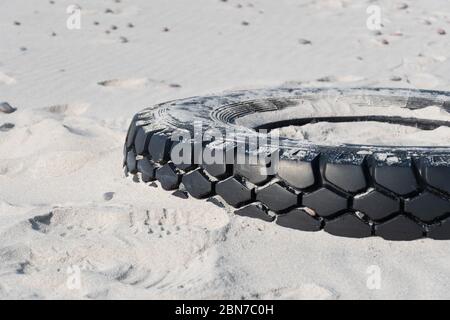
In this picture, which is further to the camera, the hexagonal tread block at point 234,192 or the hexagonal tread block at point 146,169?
the hexagonal tread block at point 146,169

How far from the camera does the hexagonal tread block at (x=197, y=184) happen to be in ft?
6.70

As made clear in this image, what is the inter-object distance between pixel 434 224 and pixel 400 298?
303mm

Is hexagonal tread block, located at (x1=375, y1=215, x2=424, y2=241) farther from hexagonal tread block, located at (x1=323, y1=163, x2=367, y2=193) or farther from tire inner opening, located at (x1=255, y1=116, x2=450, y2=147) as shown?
tire inner opening, located at (x1=255, y1=116, x2=450, y2=147)

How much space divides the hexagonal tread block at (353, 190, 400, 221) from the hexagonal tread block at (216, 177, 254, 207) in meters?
0.29

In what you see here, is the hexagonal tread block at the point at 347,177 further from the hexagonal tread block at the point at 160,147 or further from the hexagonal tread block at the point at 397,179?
the hexagonal tread block at the point at 160,147

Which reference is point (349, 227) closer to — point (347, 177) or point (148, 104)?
point (347, 177)

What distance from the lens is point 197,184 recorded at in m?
2.06

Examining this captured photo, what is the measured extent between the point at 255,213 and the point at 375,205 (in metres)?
0.32

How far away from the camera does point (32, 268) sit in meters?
1.78

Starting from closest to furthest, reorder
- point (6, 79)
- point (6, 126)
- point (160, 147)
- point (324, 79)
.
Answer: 1. point (160, 147)
2. point (6, 126)
3. point (6, 79)
4. point (324, 79)

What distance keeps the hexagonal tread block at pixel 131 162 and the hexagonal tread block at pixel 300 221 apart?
61 cm

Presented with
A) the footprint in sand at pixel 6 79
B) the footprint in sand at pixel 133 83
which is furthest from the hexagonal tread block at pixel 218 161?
the footprint in sand at pixel 6 79

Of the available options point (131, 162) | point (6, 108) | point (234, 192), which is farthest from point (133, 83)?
point (234, 192)
